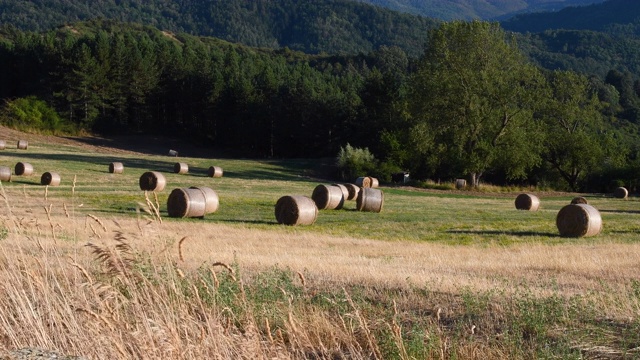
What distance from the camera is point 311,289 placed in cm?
947

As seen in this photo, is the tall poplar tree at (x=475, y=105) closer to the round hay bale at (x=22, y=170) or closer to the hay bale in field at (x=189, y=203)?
the round hay bale at (x=22, y=170)

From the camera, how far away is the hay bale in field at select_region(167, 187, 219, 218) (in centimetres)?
2573

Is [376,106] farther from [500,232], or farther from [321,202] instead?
[500,232]

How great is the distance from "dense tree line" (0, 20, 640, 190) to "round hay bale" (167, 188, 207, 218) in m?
28.5

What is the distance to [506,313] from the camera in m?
8.20

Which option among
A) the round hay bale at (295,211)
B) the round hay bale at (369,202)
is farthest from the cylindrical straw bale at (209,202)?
the round hay bale at (369,202)

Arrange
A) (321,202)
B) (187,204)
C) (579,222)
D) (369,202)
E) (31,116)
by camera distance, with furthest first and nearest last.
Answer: (31,116) < (321,202) < (369,202) < (187,204) < (579,222)

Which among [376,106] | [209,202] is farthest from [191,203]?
[376,106]

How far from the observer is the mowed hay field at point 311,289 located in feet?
20.3

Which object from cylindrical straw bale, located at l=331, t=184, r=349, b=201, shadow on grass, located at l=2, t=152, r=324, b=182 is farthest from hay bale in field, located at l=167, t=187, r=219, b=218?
shadow on grass, located at l=2, t=152, r=324, b=182

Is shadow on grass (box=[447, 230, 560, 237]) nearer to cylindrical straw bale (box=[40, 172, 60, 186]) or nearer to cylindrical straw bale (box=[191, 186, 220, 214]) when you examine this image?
cylindrical straw bale (box=[191, 186, 220, 214])

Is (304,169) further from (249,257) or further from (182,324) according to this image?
(182,324)

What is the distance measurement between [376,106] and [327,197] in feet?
133

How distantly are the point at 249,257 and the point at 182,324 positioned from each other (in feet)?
28.3
